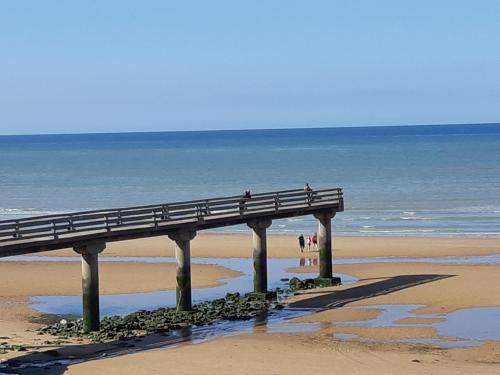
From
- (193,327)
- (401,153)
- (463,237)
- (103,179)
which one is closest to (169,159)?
(401,153)

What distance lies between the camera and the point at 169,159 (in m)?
156

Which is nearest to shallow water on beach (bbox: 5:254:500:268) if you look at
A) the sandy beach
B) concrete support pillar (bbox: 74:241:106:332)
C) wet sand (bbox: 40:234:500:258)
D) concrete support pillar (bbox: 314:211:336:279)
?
wet sand (bbox: 40:234:500:258)

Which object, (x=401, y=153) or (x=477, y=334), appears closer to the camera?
(x=477, y=334)

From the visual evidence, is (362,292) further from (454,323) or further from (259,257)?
(454,323)

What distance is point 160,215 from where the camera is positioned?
31.4m

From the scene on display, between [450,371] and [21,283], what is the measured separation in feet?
64.8

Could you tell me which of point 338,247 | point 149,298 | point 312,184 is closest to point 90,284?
point 149,298

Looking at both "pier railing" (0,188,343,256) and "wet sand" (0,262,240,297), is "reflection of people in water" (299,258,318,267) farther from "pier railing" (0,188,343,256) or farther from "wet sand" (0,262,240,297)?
"pier railing" (0,188,343,256)

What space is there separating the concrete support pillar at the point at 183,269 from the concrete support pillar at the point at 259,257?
312 centimetres

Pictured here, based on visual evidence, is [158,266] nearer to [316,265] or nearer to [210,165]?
[316,265]

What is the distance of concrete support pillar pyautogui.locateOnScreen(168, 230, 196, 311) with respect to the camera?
31970 mm

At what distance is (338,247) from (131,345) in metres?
22.2

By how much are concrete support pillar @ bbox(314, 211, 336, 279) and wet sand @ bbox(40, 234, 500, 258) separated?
7943mm

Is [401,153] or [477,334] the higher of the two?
[401,153]
